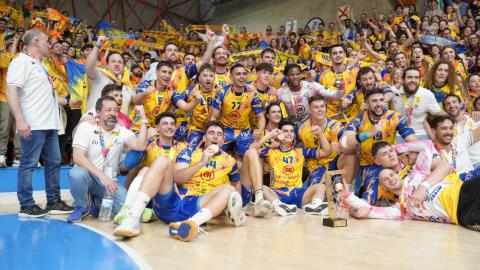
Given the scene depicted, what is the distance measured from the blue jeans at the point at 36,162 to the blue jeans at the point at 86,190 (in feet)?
1.37

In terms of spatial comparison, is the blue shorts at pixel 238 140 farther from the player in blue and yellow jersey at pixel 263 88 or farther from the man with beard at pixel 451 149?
the man with beard at pixel 451 149

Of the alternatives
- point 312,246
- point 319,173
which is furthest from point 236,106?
point 312,246

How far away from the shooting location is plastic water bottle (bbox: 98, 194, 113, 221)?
171 inches

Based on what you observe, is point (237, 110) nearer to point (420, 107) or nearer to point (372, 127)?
point (372, 127)

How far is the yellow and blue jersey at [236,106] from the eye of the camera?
18.6 feet

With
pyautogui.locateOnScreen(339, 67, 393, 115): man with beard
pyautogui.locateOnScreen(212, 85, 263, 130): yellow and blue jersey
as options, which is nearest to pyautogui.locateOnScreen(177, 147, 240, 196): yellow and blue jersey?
pyautogui.locateOnScreen(212, 85, 263, 130): yellow and blue jersey

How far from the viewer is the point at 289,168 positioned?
5.30m

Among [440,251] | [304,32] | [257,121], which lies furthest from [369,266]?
[304,32]

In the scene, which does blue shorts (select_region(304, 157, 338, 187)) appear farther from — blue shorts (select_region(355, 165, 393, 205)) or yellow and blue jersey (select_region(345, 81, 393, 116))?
yellow and blue jersey (select_region(345, 81, 393, 116))

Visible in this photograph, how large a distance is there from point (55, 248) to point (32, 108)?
1746 millimetres

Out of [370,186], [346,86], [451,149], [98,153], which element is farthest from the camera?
[346,86]

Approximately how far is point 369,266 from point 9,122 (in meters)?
6.12

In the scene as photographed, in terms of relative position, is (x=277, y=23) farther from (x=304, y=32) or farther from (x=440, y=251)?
(x=440, y=251)

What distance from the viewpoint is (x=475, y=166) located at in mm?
5105
